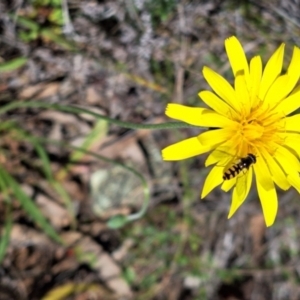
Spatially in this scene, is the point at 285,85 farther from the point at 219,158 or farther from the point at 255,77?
the point at 219,158

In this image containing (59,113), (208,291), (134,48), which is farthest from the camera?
(208,291)

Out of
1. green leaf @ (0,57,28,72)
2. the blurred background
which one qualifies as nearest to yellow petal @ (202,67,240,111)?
the blurred background

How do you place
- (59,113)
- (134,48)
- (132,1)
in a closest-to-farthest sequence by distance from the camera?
(132,1) → (134,48) → (59,113)

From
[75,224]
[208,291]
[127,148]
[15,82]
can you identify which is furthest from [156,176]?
[15,82]

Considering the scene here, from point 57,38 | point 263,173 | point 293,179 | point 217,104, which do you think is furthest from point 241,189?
point 57,38

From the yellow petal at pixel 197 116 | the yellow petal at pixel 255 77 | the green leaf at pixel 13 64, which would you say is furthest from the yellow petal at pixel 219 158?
the green leaf at pixel 13 64

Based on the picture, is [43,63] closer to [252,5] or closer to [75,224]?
[75,224]

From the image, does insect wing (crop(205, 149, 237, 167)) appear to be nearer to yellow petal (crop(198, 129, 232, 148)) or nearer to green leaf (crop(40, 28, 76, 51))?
yellow petal (crop(198, 129, 232, 148))
